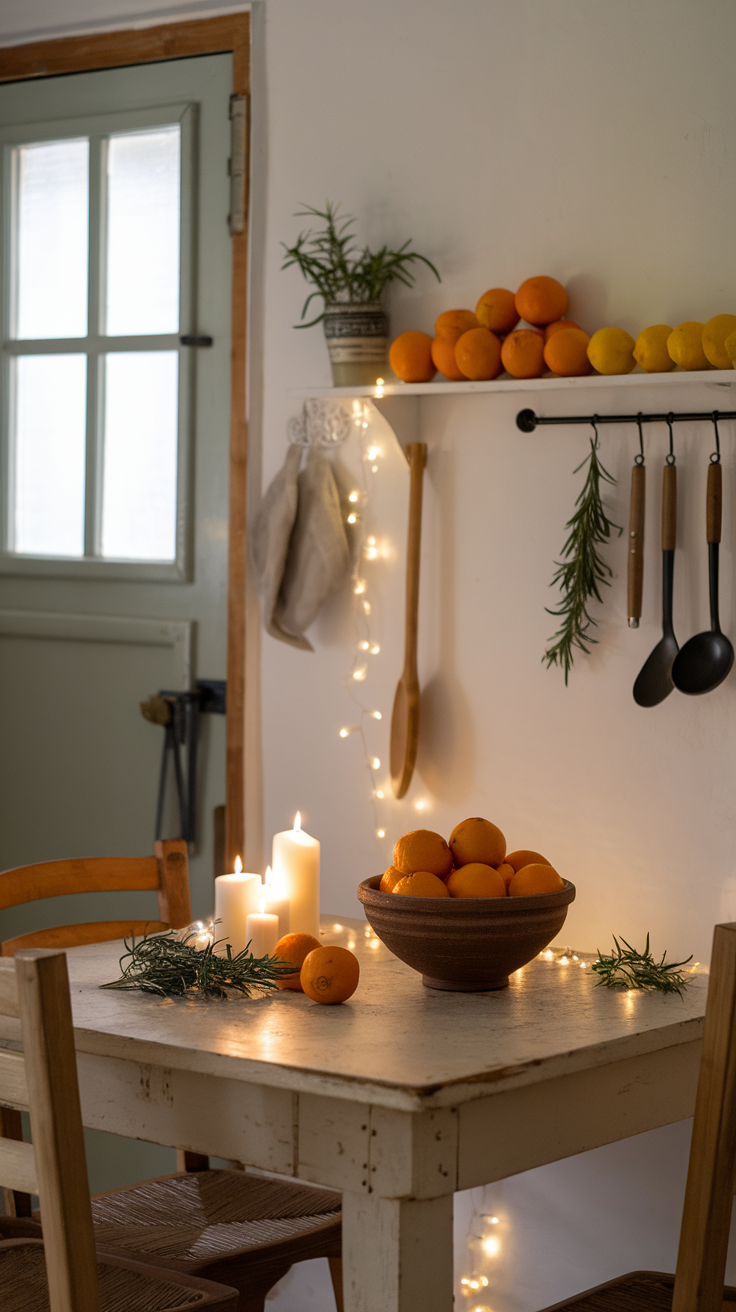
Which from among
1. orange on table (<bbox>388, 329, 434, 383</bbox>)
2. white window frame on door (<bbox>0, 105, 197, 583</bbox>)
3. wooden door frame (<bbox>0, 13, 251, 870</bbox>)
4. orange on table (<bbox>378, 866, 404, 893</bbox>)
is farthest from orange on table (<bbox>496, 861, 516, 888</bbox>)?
white window frame on door (<bbox>0, 105, 197, 583</bbox>)

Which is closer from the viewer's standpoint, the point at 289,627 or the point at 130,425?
the point at 289,627

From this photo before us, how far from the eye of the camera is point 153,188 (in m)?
2.69

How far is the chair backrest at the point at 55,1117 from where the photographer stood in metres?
1.21

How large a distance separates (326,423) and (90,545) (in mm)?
610

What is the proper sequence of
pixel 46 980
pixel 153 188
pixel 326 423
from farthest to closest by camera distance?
pixel 153 188
pixel 326 423
pixel 46 980

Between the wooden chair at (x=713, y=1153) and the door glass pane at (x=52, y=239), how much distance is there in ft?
6.52

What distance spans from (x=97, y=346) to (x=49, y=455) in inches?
9.9

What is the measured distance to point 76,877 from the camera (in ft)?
6.51

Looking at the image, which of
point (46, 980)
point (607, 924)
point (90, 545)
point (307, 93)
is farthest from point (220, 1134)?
point (307, 93)

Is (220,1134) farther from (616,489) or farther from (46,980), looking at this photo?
(616,489)

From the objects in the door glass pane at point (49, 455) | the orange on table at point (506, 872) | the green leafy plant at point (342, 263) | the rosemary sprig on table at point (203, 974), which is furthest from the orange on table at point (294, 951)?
the door glass pane at point (49, 455)

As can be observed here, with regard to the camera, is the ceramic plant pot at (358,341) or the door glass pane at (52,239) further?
the door glass pane at (52,239)

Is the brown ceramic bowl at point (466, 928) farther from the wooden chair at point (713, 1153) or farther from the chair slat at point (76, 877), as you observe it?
the chair slat at point (76, 877)

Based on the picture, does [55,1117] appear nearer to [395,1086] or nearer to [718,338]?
[395,1086]
